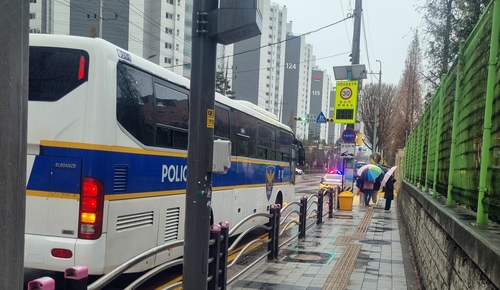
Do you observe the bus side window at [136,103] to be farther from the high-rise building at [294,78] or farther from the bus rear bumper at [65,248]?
the high-rise building at [294,78]

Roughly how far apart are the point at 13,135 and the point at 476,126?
3.62 meters

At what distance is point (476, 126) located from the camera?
3.94 meters

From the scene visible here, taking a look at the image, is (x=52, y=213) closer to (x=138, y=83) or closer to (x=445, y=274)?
(x=138, y=83)

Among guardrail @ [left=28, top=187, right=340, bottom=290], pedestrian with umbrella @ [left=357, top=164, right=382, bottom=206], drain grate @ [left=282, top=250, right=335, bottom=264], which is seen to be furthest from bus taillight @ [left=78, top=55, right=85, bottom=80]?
pedestrian with umbrella @ [left=357, top=164, right=382, bottom=206]

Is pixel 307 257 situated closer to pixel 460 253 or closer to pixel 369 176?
pixel 460 253

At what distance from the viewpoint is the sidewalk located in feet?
23.4

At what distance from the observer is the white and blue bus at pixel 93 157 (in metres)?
5.37

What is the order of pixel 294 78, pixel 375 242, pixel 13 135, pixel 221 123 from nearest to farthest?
pixel 13 135, pixel 221 123, pixel 375 242, pixel 294 78

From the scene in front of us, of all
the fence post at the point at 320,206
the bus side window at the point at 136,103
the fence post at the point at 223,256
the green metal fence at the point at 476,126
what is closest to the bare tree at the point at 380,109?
the fence post at the point at 320,206

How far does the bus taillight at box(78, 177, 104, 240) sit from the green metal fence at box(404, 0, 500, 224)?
4.04 m

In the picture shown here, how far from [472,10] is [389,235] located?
6.75m

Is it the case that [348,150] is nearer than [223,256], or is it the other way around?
[223,256]

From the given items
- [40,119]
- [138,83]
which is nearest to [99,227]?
[40,119]

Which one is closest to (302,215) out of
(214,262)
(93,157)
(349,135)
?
(214,262)
